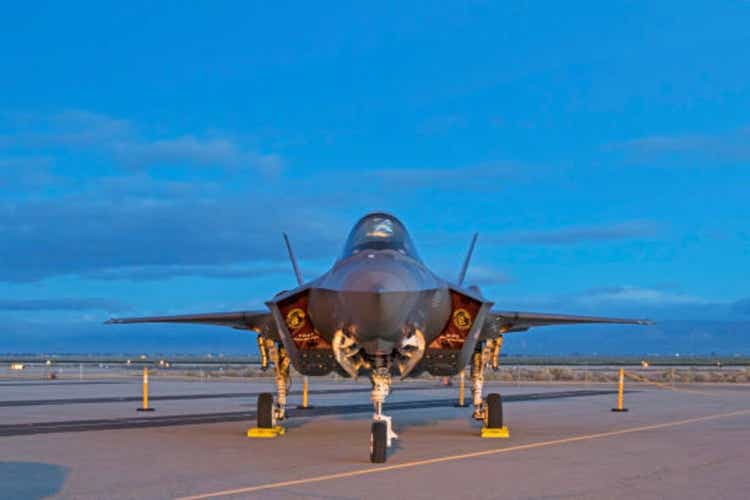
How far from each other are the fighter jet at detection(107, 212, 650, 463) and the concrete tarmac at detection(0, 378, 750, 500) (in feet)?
3.49

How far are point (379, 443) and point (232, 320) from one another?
605 cm

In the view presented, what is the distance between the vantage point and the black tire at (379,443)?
11344 mm

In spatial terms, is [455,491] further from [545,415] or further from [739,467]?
[545,415]

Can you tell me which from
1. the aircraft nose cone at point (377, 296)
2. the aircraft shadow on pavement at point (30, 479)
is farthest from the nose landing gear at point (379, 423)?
the aircraft shadow on pavement at point (30, 479)

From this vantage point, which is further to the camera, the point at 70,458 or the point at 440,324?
the point at 440,324

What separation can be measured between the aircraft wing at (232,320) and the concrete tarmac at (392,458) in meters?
1.87

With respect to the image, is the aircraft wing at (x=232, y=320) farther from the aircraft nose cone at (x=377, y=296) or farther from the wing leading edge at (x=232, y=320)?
the aircraft nose cone at (x=377, y=296)

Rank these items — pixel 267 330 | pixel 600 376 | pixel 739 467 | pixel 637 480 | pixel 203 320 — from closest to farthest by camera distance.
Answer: pixel 637 480
pixel 739 467
pixel 267 330
pixel 203 320
pixel 600 376

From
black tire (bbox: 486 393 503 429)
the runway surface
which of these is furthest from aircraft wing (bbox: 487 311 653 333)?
the runway surface

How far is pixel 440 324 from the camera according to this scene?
13109mm

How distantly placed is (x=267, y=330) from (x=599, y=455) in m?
6.31

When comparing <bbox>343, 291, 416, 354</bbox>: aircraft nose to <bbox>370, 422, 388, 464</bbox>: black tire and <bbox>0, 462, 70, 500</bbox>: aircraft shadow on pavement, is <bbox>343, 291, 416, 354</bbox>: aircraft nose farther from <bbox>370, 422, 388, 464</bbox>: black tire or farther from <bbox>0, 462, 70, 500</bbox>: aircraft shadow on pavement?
<bbox>0, 462, 70, 500</bbox>: aircraft shadow on pavement

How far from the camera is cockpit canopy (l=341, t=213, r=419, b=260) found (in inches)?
511

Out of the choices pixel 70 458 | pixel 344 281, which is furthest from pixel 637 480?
pixel 70 458
